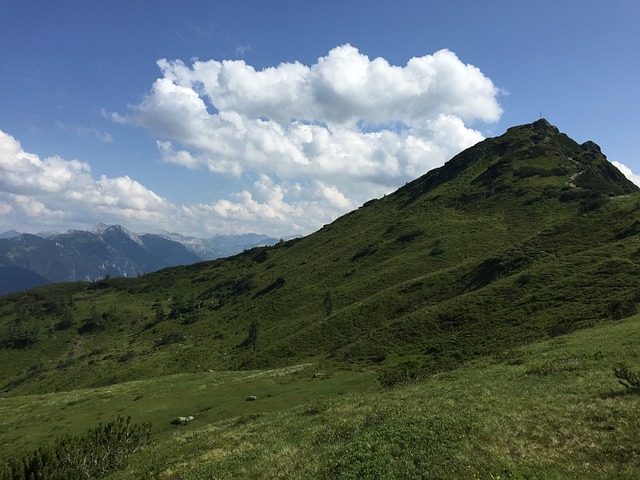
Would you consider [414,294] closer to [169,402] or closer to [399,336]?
[399,336]

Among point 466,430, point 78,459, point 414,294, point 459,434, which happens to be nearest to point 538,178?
point 414,294

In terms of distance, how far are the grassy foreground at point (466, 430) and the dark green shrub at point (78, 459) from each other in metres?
1.68

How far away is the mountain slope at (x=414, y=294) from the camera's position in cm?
5366

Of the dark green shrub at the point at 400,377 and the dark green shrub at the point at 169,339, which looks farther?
the dark green shrub at the point at 169,339

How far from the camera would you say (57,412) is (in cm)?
5656

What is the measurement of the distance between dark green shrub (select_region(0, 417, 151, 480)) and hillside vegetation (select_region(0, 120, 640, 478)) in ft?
10.8

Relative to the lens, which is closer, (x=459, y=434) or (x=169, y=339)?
(x=459, y=434)

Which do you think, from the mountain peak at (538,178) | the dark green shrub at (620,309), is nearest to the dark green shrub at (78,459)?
the dark green shrub at (620,309)

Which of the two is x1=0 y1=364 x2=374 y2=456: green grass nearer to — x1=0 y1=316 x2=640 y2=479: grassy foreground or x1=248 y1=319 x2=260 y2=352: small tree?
x1=0 y1=316 x2=640 y2=479: grassy foreground

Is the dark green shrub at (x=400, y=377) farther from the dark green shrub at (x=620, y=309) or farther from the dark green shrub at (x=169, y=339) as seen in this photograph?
the dark green shrub at (x=169, y=339)

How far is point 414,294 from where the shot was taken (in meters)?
81.5

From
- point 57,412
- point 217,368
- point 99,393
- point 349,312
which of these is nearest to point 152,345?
point 217,368

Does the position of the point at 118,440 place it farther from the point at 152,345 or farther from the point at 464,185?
the point at 464,185

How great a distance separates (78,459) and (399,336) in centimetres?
4728
